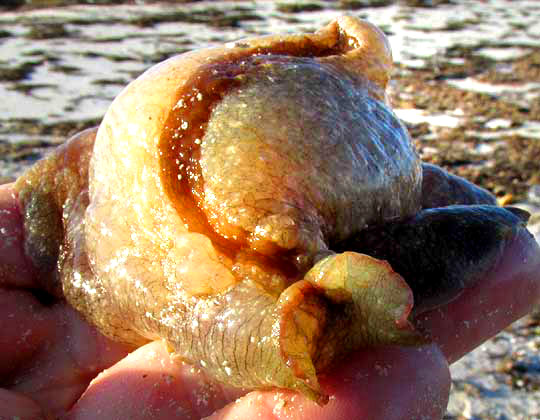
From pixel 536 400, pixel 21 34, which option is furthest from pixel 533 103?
pixel 21 34

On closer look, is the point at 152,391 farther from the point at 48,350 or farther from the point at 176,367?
the point at 48,350

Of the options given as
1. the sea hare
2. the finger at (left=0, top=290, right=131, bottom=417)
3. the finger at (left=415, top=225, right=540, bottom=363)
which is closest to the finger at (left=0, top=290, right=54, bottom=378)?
the finger at (left=0, top=290, right=131, bottom=417)

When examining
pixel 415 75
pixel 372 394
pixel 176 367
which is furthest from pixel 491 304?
pixel 415 75

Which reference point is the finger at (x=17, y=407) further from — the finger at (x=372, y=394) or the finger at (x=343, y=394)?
the finger at (x=372, y=394)

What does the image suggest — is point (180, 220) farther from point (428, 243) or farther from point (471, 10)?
point (471, 10)

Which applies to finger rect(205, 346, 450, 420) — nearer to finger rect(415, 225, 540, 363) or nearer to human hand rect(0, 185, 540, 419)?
human hand rect(0, 185, 540, 419)
